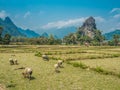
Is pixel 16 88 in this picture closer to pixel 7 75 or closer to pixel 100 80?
pixel 7 75

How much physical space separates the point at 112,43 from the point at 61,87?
476 feet

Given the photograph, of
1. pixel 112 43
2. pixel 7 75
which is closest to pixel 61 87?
pixel 7 75

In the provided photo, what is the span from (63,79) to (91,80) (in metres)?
2.70

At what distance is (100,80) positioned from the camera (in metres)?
22.2

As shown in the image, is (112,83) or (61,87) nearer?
(61,87)

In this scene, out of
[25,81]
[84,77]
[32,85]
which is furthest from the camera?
[84,77]

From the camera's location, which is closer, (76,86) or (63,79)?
(76,86)

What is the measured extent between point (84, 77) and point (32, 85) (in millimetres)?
6184

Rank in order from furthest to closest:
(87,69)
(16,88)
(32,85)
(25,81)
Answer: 1. (87,69)
2. (25,81)
3. (32,85)
4. (16,88)

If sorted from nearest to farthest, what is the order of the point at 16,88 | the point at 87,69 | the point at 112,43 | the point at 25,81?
the point at 16,88
the point at 25,81
the point at 87,69
the point at 112,43

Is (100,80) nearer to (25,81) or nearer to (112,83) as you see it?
(112,83)

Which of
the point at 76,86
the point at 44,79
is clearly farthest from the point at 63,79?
the point at 76,86

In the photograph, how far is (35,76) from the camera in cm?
2398

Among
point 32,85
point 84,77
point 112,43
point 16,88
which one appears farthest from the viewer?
point 112,43
